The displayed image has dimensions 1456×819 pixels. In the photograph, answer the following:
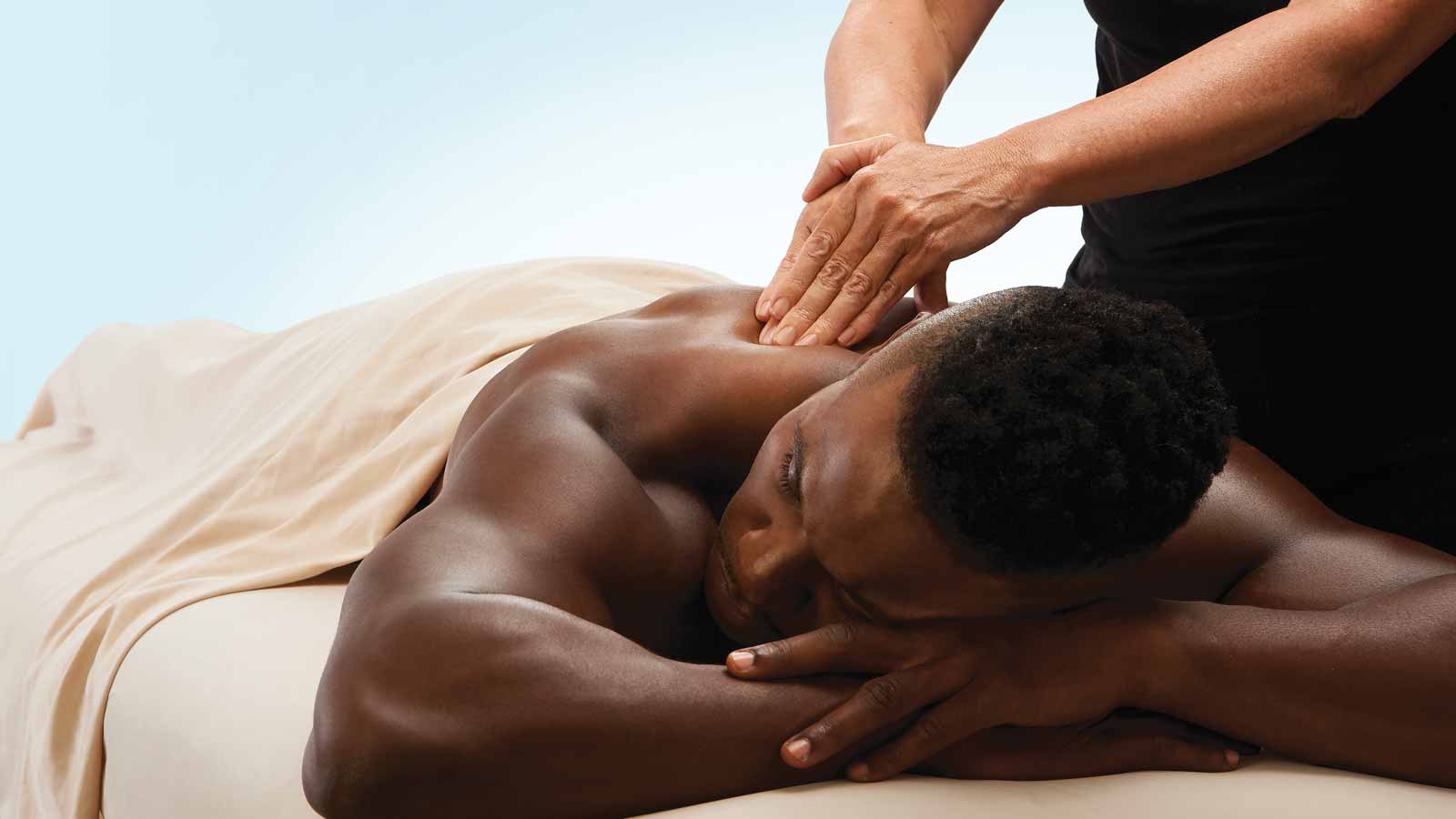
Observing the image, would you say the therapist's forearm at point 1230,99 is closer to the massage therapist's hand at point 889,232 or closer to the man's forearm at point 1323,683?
the massage therapist's hand at point 889,232

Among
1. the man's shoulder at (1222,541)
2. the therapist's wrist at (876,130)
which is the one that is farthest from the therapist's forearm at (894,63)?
the man's shoulder at (1222,541)

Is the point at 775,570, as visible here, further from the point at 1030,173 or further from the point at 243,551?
the point at 243,551

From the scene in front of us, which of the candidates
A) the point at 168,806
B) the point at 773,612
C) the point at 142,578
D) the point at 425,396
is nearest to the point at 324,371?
the point at 425,396

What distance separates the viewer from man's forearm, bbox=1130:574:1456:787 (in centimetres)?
105

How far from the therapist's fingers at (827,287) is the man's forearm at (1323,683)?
1.46 ft

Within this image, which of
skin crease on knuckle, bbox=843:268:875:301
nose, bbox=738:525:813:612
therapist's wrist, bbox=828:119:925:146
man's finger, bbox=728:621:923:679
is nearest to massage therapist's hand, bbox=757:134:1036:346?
skin crease on knuckle, bbox=843:268:875:301

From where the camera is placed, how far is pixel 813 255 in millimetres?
1385

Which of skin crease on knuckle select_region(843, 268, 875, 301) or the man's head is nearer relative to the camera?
the man's head

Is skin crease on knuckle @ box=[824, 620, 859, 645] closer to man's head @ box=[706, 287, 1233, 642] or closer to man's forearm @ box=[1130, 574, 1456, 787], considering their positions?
man's head @ box=[706, 287, 1233, 642]

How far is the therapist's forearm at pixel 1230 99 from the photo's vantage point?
131 cm

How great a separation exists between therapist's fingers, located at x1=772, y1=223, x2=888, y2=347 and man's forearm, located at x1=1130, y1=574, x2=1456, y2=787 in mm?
446

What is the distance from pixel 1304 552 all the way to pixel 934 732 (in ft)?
1.38

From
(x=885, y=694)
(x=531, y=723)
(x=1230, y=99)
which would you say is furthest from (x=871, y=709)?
(x=1230, y=99)

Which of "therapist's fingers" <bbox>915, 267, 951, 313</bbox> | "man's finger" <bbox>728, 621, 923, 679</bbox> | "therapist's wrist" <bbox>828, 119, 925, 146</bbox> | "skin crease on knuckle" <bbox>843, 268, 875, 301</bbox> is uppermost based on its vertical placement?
"therapist's wrist" <bbox>828, 119, 925, 146</bbox>
